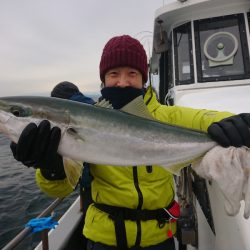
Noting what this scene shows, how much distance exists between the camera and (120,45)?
3.69 metres

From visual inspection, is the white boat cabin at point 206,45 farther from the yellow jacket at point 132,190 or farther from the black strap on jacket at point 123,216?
the black strap on jacket at point 123,216

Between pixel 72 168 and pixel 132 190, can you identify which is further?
pixel 132 190

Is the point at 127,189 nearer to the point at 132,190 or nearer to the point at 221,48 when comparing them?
the point at 132,190

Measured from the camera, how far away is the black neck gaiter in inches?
125

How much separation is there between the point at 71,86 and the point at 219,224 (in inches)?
164

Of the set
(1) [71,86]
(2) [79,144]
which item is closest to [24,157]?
(2) [79,144]

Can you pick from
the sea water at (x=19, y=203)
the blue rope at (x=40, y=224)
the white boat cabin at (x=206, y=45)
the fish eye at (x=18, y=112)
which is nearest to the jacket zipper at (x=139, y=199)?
the fish eye at (x=18, y=112)

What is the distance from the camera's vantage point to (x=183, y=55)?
7.23 meters

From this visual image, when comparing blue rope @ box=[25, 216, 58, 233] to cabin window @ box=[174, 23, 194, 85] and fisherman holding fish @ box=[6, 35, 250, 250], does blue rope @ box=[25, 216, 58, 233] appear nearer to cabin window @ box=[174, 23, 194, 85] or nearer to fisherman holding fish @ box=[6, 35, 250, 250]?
fisherman holding fish @ box=[6, 35, 250, 250]

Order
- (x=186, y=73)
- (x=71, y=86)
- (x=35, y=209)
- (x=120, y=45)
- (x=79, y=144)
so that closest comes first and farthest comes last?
1. (x=79, y=144)
2. (x=120, y=45)
3. (x=71, y=86)
4. (x=186, y=73)
5. (x=35, y=209)

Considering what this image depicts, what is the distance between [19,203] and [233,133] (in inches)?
435

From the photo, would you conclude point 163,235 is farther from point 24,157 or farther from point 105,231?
point 24,157

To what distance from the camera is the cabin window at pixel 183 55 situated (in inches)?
276

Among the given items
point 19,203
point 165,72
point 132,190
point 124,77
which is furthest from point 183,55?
point 19,203
